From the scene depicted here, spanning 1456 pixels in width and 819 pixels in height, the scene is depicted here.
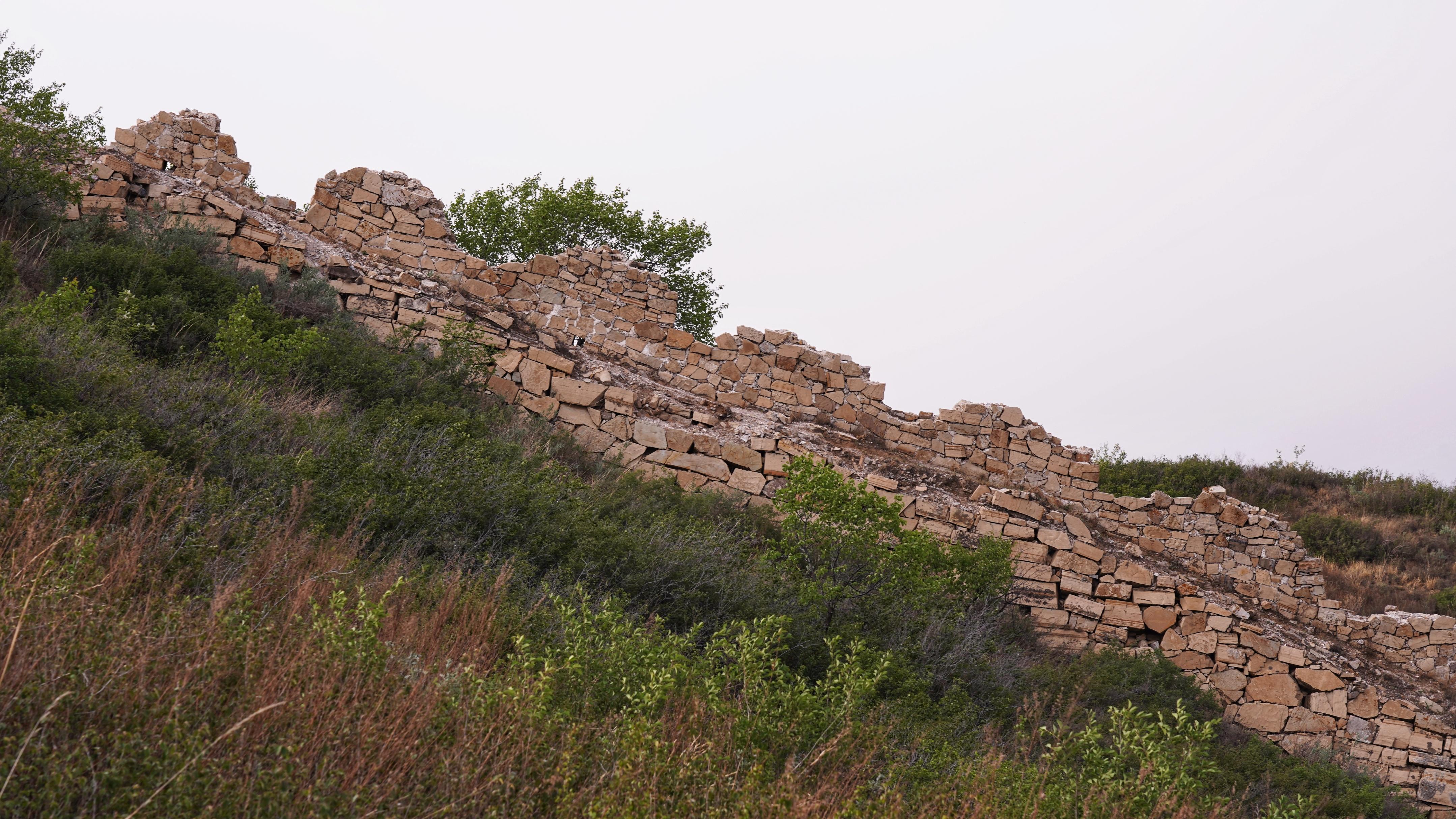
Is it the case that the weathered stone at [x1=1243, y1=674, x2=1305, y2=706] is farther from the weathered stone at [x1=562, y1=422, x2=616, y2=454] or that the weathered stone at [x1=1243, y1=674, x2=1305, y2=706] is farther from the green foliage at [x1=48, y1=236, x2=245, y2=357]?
the green foliage at [x1=48, y1=236, x2=245, y2=357]

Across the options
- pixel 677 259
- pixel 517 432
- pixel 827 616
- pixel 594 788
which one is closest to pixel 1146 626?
pixel 827 616

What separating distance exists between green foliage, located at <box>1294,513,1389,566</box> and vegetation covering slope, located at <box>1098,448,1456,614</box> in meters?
0.02

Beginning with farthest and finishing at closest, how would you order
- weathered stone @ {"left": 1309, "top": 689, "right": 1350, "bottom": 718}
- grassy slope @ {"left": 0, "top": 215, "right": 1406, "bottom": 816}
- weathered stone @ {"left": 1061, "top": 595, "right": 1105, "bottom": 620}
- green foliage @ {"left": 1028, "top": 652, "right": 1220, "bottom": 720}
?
weathered stone @ {"left": 1061, "top": 595, "right": 1105, "bottom": 620} → weathered stone @ {"left": 1309, "top": 689, "right": 1350, "bottom": 718} → green foliage @ {"left": 1028, "top": 652, "right": 1220, "bottom": 720} → grassy slope @ {"left": 0, "top": 215, "right": 1406, "bottom": 816}

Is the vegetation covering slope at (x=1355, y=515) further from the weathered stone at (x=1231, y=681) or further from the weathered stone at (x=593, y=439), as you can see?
the weathered stone at (x=593, y=439)

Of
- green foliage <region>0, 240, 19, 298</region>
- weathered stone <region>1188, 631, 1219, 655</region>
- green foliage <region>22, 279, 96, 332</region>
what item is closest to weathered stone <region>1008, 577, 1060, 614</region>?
weathered stone <region>1188, 631, 1219, 655</region>

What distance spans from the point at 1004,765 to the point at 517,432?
717 cm

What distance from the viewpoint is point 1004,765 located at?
16.1ft

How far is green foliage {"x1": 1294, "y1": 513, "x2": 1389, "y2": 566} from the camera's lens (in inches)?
758

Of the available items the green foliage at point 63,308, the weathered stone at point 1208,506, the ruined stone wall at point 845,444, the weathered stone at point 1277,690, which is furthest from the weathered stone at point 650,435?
the weathered stone at point 1208,506

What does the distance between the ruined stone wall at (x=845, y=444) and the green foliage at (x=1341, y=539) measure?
7506 mm

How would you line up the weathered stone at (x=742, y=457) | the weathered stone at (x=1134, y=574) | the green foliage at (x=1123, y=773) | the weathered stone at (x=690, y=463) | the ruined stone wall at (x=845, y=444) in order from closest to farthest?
the green foliage at (x=1123, y=773), the ruined stone wall at (x=845, y=444), the weathered stone at (x=1134, y=574), the weathered stone at (x=690, y=463), the weathered stone at (x=742, y=457)

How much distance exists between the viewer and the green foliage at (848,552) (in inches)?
336

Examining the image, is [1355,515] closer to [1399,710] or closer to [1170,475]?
[1170,475]

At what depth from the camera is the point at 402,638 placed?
4324mm
